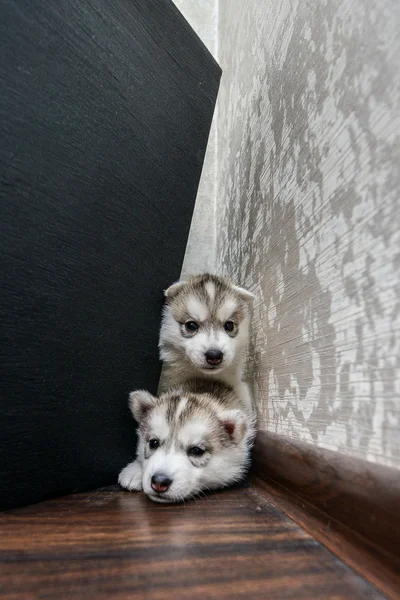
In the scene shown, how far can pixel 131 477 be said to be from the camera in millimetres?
1099

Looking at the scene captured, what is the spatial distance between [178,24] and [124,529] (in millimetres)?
1167

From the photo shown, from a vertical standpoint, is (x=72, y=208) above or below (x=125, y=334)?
above

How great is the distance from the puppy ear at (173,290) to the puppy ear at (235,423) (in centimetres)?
39

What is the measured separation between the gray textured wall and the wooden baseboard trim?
0.03 meters

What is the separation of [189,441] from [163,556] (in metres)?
0.47

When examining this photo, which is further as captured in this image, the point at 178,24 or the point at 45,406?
the point at 178,24

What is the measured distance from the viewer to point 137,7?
1011 mm

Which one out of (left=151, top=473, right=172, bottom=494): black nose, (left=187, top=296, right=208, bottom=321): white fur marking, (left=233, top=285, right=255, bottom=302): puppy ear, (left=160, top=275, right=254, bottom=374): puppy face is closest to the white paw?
(left=151, top=473, right=172, bottom=494): black nose

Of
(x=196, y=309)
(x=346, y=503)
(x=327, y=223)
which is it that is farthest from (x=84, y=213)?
(x=346, y=503)

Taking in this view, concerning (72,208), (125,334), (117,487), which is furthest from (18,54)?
(117,487)

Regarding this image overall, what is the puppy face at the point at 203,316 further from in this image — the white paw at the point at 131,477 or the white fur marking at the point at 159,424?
the white paw at the point at 131,477

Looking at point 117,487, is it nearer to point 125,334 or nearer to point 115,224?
point 125,334

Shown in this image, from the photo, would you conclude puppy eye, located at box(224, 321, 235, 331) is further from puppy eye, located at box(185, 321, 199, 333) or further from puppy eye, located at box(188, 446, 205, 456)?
puppy eye, located at box(188, 446, 205, 456)

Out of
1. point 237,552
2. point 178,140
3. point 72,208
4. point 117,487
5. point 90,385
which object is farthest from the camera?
point 178,140
